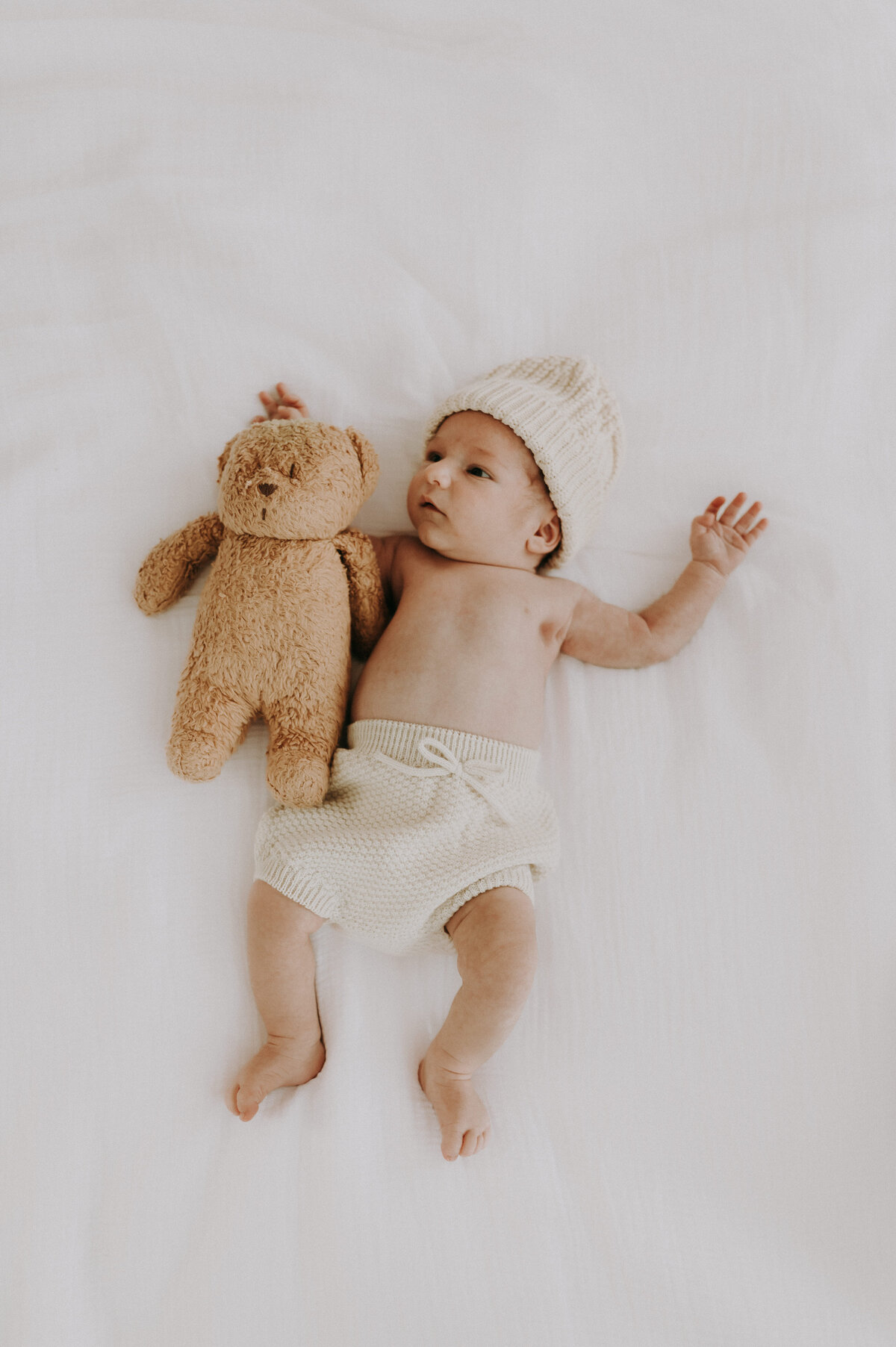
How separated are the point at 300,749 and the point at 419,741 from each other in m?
0.15

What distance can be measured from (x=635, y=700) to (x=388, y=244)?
0.82m

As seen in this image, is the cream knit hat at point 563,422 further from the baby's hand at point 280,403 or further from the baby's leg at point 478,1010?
the baby's leg at point 478,1010

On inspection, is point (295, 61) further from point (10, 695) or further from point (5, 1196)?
point (5, 1196)

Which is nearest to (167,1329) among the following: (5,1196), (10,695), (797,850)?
(5,1196)

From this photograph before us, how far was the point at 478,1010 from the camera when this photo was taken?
1107mm

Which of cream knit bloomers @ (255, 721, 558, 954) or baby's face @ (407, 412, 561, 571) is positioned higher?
baby's face @ (407, 412, 561, 571)

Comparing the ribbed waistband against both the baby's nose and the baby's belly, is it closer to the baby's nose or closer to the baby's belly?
the baby's belly

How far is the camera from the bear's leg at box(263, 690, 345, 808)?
1.16m

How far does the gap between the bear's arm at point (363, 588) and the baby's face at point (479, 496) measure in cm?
9

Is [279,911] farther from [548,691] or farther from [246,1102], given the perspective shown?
[548,691]

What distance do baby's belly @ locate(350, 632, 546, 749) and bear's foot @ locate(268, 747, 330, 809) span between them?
12cm

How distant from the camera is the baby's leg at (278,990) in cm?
114

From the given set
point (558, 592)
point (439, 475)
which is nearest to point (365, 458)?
point (439, 475)

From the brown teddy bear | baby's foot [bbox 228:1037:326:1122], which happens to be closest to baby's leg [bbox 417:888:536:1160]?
baby's foot [bbox 228:1037:326:1122]
